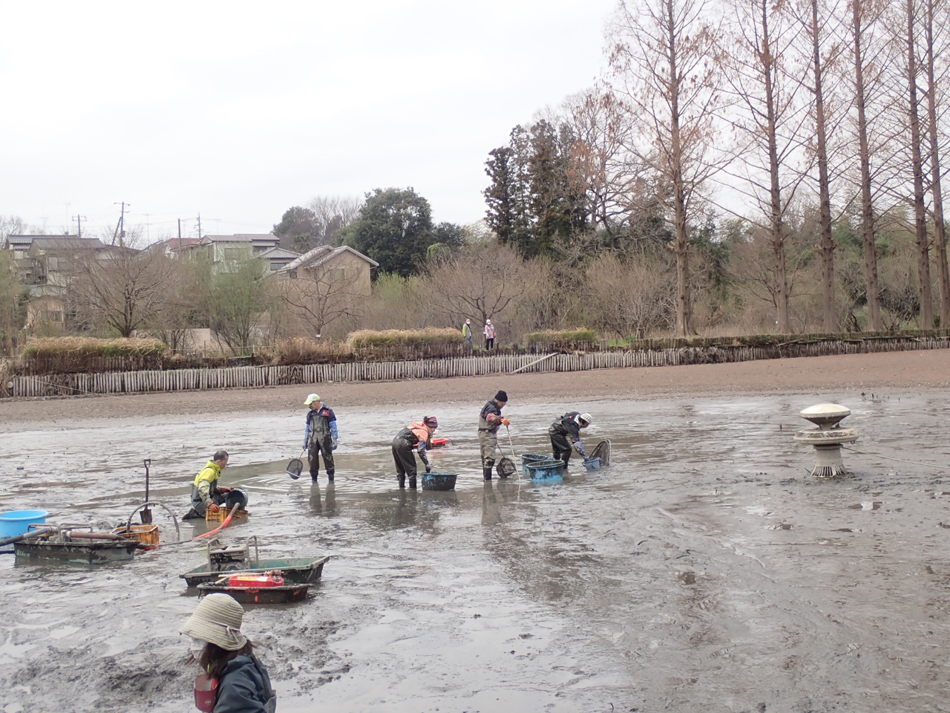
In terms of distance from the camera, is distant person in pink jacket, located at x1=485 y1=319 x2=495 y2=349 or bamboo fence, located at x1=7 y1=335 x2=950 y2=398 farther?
distant person in pink jacket, located at x1=485 y1=319 x2=495 y2=349

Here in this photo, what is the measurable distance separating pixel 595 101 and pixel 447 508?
125ft

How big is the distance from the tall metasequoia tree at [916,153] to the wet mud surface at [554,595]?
2867 cm

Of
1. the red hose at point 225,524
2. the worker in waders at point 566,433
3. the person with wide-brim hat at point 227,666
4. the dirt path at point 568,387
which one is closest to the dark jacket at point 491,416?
the worker in waders at point 566,433

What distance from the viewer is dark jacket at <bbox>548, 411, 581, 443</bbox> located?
49.0 feet

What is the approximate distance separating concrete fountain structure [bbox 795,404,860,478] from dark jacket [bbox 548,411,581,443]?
349cm

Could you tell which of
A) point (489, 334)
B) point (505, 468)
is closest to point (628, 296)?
point (489, 334)

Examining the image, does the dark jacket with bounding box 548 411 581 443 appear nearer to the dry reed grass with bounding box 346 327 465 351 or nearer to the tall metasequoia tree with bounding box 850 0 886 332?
the dry reed grass with bounding box 346 327 465 351

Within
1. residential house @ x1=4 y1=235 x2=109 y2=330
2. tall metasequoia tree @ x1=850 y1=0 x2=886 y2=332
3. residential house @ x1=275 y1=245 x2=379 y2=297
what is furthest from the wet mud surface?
residential house @ x1=4 y1=235 x2=109 y2=330

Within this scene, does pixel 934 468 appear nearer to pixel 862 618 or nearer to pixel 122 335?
pixel 862 618

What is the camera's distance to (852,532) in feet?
32.6

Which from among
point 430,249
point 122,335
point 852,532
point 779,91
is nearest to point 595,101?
point 779,91

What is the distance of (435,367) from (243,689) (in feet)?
102

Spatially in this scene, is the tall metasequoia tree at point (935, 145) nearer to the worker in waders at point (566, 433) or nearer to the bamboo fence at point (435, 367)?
the bamboo fence at point (435, 367)

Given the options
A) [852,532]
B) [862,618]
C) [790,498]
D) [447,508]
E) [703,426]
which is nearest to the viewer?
[862,618]
